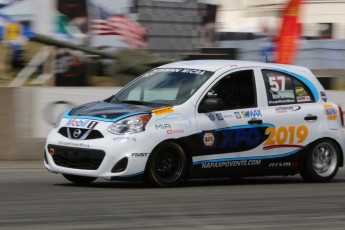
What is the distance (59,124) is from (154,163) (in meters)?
1.27

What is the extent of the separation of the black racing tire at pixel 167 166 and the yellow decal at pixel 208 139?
1.07ft

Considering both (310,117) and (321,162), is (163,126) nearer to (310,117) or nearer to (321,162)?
(310,117)

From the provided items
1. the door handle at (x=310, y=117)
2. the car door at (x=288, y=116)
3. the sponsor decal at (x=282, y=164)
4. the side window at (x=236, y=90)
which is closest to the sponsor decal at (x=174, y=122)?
the side window at (x=236, y=90)

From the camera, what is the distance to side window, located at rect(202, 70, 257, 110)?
1079 cm

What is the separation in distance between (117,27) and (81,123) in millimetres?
16570

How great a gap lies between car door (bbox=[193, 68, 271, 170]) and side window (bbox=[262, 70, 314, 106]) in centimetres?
24

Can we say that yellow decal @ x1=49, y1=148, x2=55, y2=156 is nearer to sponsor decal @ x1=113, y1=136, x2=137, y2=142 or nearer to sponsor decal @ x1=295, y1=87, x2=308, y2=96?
sponsor decal @ x1=113, y1=136, x2=137, y2=142

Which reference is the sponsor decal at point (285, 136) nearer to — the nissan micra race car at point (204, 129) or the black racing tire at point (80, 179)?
the nissan micra race car at point (204, 129)

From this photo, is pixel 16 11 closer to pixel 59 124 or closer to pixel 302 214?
pixel 59 124

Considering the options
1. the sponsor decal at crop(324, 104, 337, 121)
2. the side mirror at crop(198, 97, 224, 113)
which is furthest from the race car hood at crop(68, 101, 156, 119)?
the sponsor decal at crop(324, 104, 337, 121)

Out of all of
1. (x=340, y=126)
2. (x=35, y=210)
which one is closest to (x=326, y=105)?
(x=340, y=126)

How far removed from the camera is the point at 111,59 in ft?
80.5

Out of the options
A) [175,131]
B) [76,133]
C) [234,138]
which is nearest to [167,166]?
[175,131]

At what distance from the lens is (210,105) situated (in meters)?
10.4
